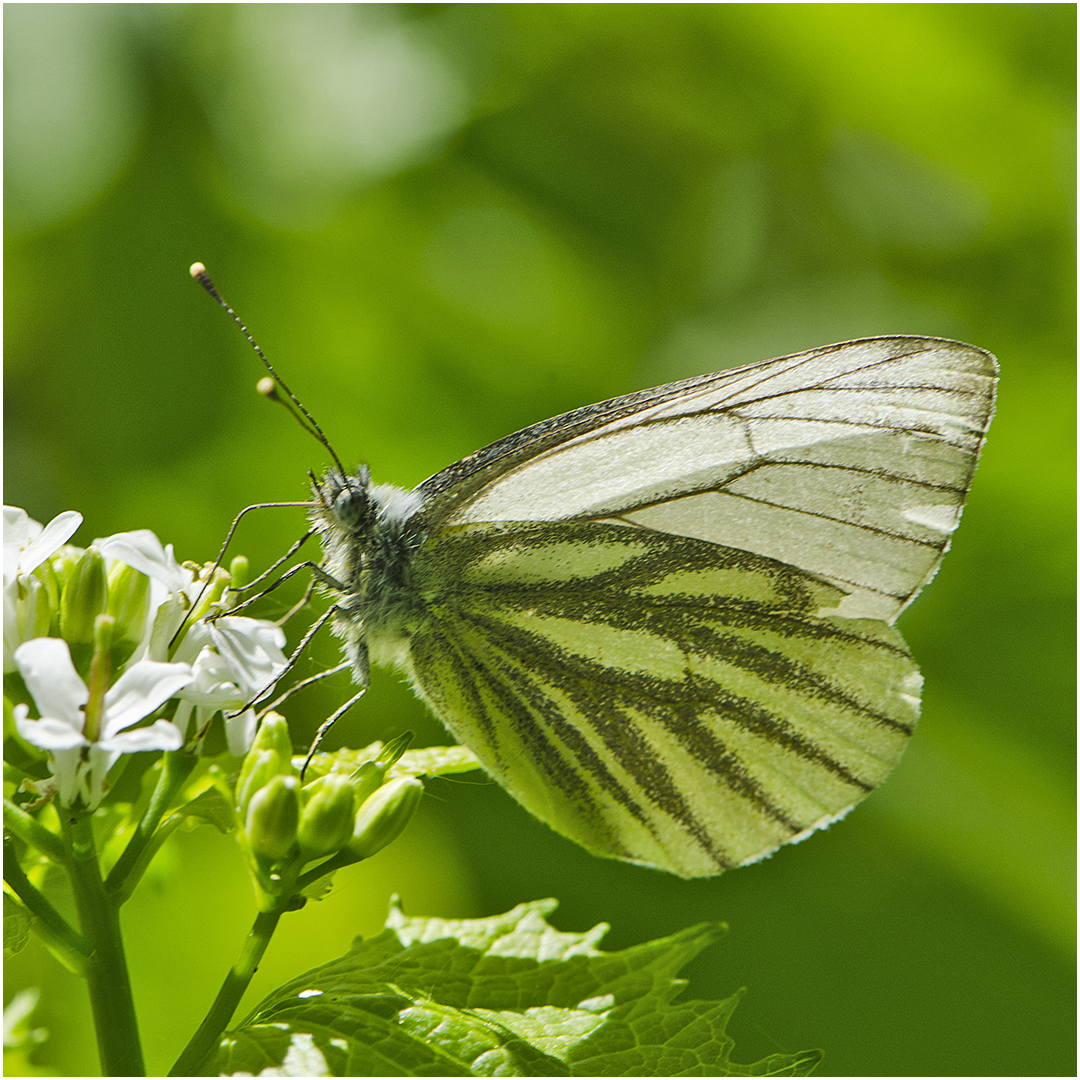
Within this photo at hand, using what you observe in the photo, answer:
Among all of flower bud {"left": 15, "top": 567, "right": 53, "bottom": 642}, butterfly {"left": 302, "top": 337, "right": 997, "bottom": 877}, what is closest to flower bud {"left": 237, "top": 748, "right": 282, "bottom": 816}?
flower bud {"left": 15, "top": 567, "right": 53, "bottom": 642}

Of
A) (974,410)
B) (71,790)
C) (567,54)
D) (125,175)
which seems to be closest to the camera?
(71,790)

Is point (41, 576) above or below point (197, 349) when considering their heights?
below

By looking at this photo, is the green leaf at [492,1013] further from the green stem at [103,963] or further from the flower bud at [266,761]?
the flower bud at [266,761]

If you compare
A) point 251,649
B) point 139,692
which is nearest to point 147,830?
point 139,692

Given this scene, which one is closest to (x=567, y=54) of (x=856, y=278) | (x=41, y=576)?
(x=856, y=278)

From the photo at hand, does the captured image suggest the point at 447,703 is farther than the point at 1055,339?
No

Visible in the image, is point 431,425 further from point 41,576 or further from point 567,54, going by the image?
point 41,576

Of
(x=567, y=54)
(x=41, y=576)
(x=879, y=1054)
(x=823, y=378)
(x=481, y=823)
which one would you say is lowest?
(x=879, y=1054)
